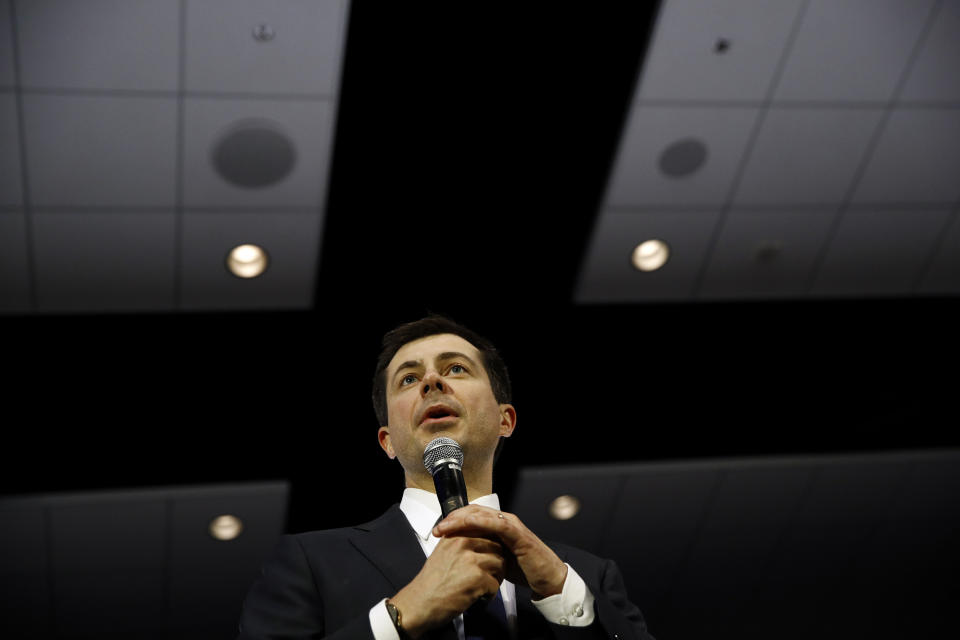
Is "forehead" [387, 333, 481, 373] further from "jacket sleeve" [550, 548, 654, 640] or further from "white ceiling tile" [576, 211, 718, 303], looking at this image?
"white ceiling tile" [576, 211, 718, 303]

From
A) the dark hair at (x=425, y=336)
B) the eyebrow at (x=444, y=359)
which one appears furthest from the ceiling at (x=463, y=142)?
the eyebrow at (x=444, y=359)

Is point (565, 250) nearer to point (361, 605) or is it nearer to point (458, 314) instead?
point (458, 314)

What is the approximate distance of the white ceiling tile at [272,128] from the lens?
12.7 ft

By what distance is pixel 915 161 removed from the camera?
453 centimetres

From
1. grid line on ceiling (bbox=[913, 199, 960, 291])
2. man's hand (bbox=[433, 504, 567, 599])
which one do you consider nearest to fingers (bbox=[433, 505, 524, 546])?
man's hand (bbox=[433, 504, 567, 599])

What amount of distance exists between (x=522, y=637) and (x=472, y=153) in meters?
2.71

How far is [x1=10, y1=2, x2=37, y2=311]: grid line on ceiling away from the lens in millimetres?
3533

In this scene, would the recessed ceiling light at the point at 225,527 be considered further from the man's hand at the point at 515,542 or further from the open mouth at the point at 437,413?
the man's hand at the point at 515,542

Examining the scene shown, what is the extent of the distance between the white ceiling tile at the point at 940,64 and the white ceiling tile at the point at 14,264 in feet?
12.8

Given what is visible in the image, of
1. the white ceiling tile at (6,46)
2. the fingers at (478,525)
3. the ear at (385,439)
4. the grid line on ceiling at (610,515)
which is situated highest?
the fingers at (478,525)

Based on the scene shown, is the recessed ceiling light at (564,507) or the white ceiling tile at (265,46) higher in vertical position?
the white ceiling tile at (265,46)

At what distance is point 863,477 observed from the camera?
453cm

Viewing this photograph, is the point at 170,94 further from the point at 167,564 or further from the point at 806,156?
the point at 806,156

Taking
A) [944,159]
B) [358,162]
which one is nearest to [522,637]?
[358,162]
